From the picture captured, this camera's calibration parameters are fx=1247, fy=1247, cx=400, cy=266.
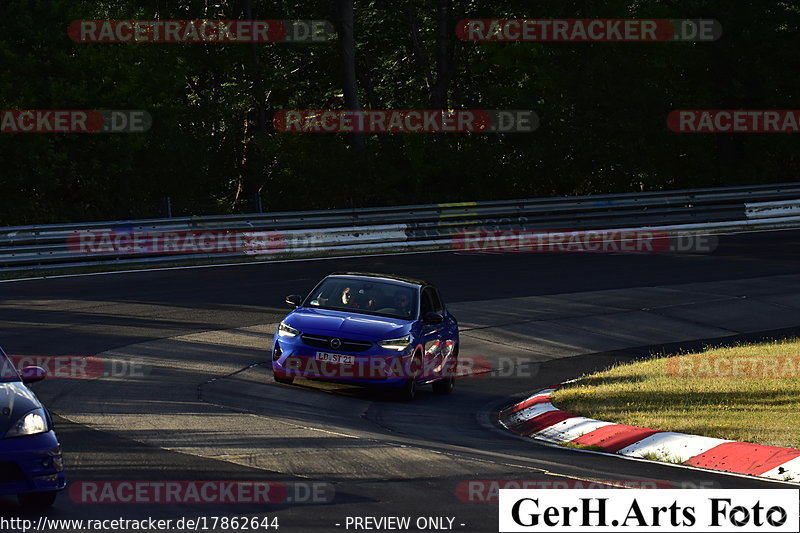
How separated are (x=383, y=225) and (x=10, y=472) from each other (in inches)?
896

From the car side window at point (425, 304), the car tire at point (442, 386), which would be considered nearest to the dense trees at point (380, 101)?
the car side window at point (425, 304)

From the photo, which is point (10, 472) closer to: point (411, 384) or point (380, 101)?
point (411, 384)

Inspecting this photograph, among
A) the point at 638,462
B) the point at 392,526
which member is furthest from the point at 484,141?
the point at 392,526

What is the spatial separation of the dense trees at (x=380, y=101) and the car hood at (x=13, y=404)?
22.1 meters

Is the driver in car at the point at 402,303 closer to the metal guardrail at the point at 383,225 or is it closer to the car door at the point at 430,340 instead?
the car door at the point at 430,340

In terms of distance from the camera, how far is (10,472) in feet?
27.5

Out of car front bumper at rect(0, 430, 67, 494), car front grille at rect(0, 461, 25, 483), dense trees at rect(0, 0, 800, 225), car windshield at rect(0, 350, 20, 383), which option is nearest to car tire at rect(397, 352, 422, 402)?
car windshield at rect(0, 350, 20, 383)

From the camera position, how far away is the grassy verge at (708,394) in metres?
12.8

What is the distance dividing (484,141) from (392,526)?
30.3 m

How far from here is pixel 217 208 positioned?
32.4m

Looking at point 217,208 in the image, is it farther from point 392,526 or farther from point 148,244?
point 392,526

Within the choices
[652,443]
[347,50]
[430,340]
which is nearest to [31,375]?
[652,443]

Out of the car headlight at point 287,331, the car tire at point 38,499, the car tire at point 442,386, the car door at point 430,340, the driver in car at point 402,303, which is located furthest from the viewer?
the car tire at point 442,386

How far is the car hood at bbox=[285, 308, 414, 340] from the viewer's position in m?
A: 15.6
